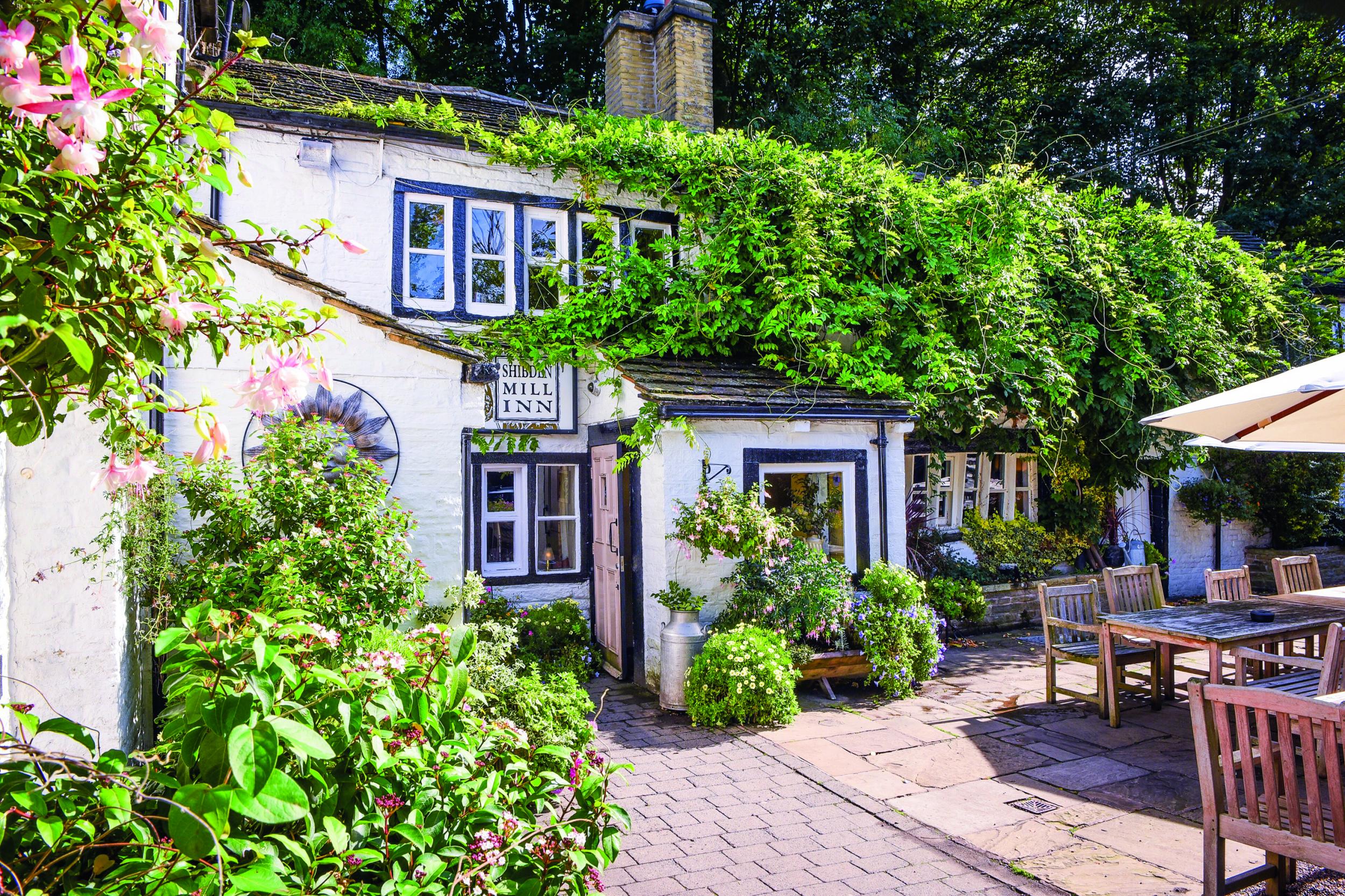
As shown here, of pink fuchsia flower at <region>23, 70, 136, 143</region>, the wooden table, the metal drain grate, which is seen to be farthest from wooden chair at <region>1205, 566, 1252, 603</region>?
pink fuchsia flower at <region>23, 70, 136, 143</region>

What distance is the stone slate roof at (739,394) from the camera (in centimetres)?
870

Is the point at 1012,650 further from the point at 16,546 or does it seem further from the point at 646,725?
the point at 16,546

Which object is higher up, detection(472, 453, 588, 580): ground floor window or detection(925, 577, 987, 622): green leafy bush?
detection(472, 453, 588, 580): ground floor window

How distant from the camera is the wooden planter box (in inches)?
329

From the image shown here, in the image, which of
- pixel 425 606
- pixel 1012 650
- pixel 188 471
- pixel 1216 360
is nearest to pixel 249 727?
pixel 188 471

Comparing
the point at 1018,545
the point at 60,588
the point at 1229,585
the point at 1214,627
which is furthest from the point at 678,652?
the point at 1018,545

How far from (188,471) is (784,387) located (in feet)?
19.7

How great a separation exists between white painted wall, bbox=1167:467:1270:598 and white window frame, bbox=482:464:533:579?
1115cm

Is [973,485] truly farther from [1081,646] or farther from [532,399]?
[532,399]

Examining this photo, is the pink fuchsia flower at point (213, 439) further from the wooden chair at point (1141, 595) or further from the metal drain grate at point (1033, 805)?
the wooden chair at point (1141, 595)

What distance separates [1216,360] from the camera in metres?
12.0

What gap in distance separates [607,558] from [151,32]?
8517mm

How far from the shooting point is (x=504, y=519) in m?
10.3

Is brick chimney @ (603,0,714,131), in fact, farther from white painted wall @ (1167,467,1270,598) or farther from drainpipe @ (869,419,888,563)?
white painted wall @ (1167,467,1270,598)
